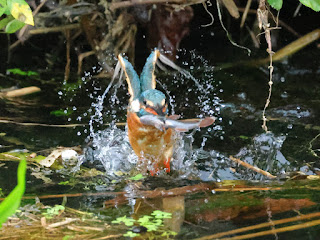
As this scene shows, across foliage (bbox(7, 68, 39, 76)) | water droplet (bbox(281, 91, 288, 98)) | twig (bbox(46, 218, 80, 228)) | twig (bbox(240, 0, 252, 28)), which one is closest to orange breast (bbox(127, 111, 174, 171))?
twig (bbox(46, 218, 80, 228))

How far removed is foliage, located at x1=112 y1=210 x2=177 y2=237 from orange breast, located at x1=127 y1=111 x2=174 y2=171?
0.74 meters

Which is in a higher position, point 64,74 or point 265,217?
point 64,74

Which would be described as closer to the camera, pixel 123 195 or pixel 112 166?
pixel 123 195

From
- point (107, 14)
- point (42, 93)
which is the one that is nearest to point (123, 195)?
point (42, 93)

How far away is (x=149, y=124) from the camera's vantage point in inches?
109

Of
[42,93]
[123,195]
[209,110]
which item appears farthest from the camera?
[42,93]

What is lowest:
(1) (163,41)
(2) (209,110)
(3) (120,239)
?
(3) (120,239)

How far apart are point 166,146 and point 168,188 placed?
42 cm

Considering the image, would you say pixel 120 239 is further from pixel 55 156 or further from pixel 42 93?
pixel 42 93

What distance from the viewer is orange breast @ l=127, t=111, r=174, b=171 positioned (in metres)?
2.94

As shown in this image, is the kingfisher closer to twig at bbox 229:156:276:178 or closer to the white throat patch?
the white throat patch

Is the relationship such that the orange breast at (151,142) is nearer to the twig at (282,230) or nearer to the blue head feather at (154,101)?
the blue head feather at (154,101)

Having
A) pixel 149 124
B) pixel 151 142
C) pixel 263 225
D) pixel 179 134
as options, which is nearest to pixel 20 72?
pixel 179 134

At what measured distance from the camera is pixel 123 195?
2541 mm
